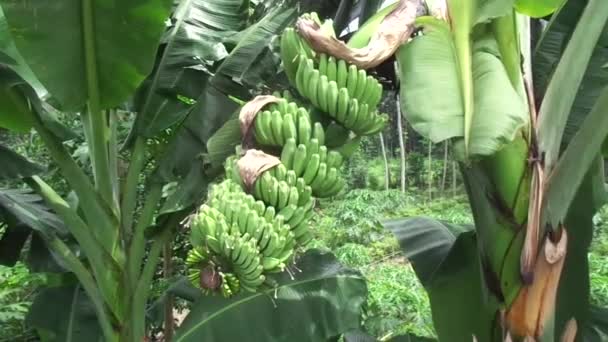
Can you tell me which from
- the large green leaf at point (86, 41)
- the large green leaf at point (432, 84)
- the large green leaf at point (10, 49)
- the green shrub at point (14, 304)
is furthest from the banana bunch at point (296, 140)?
the green shrub at point (14, 304)

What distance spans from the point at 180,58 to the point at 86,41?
0.36m

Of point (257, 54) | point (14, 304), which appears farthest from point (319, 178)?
point (14, 304)

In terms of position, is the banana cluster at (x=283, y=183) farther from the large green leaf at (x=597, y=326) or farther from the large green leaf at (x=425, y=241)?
the large green leaf at (x=597, y=326)

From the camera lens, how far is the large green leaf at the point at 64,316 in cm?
158

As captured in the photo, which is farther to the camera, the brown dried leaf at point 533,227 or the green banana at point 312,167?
the brown dried leaf at point 533,227

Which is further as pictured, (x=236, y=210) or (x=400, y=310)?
(x=400, y=310)

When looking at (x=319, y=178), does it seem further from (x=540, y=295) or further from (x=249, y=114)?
(x=540, y=295)

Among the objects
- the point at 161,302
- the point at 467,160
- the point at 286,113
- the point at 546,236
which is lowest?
the point at 161,302

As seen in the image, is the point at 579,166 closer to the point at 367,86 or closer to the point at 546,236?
the point at 546,236

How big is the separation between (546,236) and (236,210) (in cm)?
53

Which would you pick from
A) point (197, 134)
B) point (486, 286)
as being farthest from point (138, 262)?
point (486, 286)

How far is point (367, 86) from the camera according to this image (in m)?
0.75

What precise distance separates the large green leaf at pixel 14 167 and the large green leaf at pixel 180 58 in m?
0.28

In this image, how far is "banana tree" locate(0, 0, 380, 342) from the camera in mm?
1158
